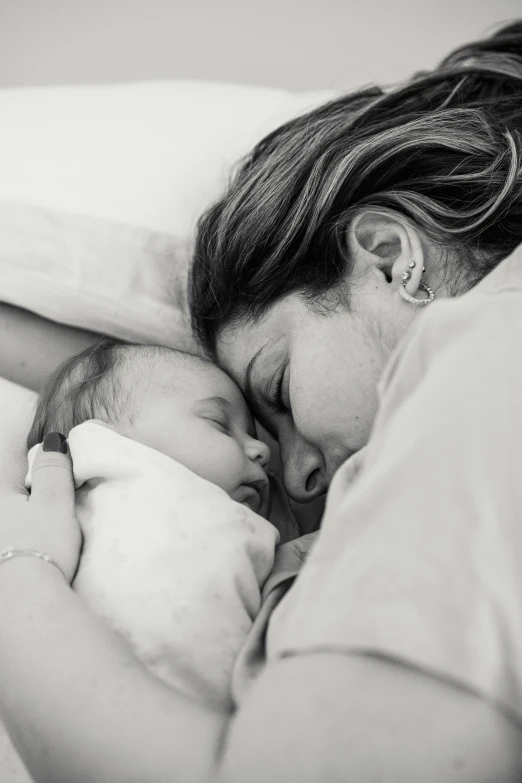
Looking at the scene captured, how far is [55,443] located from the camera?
0.98m

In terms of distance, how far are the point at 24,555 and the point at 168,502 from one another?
0.17 meters

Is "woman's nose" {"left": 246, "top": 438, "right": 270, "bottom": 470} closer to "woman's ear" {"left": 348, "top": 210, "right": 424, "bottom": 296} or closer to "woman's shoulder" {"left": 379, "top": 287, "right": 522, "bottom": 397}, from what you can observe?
"woman's ear" {"left": 348, "top": 210, "right": 424, "bottom": 296}

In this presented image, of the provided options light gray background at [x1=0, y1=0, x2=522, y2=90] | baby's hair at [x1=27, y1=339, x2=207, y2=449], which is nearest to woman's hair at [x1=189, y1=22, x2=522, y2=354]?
baby's hair at [x1=27, y1=339, x2=207, y2=449]

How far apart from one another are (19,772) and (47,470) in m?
0.35

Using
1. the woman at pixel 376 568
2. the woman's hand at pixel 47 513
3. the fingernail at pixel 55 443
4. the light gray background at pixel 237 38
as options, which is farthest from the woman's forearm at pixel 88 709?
the light gray background at pixel 237 38

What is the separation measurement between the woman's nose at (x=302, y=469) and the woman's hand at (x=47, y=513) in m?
0.33

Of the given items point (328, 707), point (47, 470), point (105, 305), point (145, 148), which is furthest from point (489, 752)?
point (145, 148)

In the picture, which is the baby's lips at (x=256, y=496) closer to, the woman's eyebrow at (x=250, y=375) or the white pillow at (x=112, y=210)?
the woman's eyebrow at (x=250, y=375)

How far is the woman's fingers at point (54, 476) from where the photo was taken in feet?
2.89

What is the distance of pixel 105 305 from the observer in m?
1.29

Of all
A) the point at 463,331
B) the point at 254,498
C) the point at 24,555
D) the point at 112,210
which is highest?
the point at 463,331

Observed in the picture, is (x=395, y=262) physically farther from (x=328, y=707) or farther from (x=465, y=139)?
(x=328, y=707)

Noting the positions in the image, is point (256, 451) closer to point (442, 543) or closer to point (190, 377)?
point (190, 377)

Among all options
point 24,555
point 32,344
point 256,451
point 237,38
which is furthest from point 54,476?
point 237,38
